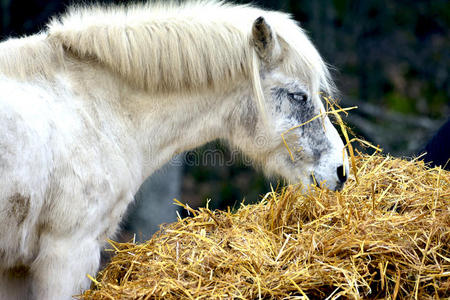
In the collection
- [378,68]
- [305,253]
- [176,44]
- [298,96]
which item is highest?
[176,44]

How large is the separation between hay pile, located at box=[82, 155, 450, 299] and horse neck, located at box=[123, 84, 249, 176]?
1.39 feet

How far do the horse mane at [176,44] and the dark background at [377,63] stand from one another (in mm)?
5492

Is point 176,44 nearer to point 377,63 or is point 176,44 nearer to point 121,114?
point 121,114

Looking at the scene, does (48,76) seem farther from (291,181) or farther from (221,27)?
(291,181)

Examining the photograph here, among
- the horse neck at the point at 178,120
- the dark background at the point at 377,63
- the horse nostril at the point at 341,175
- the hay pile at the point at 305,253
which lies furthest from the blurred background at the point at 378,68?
the hay pile at the point at 305,253

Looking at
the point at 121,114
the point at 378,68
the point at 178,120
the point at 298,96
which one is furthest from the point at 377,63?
the point at 121,114

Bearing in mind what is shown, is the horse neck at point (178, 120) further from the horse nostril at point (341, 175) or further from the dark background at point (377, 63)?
the dark background at point (377, 63)

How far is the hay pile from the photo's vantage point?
7.09ft

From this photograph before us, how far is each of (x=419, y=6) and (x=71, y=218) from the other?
869 centimetres

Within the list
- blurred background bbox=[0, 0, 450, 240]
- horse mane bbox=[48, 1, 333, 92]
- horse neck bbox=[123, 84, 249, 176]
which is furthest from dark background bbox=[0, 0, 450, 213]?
horse mane bbox=[48, 1, 333, 92]

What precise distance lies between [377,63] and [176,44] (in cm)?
732

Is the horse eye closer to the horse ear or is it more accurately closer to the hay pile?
the horse ear

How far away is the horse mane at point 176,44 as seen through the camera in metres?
2.69

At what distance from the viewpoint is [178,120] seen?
288 centimetres
